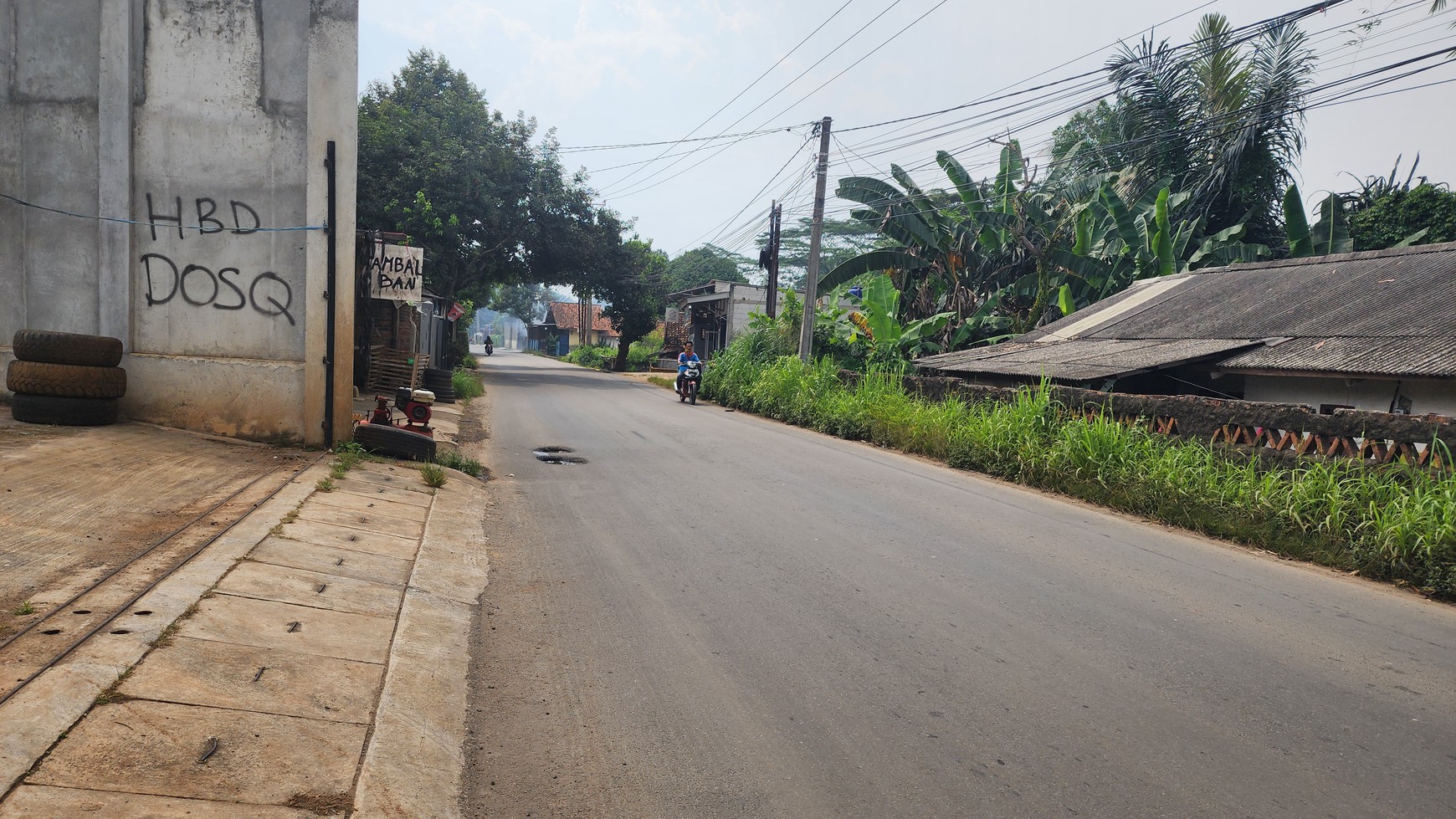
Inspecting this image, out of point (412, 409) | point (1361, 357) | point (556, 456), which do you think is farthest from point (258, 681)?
point (1361, 357)

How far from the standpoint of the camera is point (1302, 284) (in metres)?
15.6

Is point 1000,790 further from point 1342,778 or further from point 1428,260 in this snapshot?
point 1428,260

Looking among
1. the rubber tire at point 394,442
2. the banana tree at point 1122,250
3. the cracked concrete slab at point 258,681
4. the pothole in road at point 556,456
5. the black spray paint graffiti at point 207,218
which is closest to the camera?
the cracked concrete slab at point 258,681

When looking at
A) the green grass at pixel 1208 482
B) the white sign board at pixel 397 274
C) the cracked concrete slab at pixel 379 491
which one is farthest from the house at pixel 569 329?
the cracked concrete slab at pixel 379 491

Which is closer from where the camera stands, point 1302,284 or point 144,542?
point 144,542

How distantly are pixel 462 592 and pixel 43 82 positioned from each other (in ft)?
27.6

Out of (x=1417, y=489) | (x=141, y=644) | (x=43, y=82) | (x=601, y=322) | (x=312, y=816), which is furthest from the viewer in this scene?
(x=601, y=322)

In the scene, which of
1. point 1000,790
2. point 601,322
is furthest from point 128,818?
point 601,322

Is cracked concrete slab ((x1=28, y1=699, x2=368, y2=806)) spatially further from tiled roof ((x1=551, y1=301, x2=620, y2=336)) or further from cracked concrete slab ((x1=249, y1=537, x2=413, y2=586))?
tiled roof ((x1=551, y1=301, x2=620, y2=336))

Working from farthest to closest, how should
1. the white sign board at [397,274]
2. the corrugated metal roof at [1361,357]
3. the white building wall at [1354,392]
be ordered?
the white sign board at [397,274] → the white building wall at [1354,392] → the corrugated metal roof at [1361,357]

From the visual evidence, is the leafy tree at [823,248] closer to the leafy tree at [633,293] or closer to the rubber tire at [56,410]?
the leafy tree at [633,293]

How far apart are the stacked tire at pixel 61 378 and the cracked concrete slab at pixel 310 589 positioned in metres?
5.24

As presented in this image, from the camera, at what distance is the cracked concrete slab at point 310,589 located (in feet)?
16.5

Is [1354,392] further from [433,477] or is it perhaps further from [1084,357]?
[433,477]
